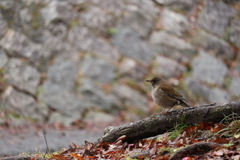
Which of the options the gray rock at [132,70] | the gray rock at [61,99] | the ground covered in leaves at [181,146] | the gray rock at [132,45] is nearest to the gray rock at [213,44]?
the gray rock at [132,45]

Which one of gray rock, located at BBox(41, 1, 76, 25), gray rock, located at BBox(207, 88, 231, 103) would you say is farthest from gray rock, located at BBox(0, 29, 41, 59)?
gray rock, located at BBox(207, 88, 231, 103)

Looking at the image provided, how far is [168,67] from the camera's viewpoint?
12797mm

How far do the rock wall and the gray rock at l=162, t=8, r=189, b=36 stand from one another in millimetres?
41

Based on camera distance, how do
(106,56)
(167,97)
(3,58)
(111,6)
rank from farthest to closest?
(111,6)
(106,56)
(3,58)
(167,97)

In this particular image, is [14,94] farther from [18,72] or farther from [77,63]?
[77,63]

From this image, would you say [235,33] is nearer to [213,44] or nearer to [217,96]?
[213,44]

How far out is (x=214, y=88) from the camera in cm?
1256

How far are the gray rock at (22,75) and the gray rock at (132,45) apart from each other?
3.18 meters

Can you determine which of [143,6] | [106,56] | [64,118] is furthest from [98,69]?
[143,6]

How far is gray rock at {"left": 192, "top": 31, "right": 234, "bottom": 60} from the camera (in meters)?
13.6

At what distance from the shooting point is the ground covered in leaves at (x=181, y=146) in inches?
143

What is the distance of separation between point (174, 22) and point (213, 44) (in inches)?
69.4

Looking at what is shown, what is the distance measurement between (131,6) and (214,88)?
460 cm

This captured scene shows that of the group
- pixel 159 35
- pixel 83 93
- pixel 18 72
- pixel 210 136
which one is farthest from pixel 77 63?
pixel 210 136
